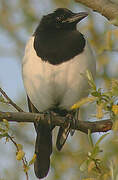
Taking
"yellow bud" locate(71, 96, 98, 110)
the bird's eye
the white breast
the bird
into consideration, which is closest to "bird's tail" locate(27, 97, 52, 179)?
the bird

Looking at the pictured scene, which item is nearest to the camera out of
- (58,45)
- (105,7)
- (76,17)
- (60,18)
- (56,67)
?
(105,7)

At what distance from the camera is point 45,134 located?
199 inches

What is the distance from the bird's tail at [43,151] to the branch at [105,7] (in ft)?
6.45

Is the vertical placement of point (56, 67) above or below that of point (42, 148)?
above

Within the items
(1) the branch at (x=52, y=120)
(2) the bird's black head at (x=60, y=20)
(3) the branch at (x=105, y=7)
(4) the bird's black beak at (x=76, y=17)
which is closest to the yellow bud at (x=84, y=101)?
(1) the branch at (x=52, y=120)

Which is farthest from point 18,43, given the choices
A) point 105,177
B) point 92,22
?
point 105,177

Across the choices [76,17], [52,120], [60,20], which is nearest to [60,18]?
[60,20]

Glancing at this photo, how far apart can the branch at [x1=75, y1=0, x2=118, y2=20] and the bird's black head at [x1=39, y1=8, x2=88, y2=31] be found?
127 cm

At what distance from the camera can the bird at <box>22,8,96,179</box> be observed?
4266 mm

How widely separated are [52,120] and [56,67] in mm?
671

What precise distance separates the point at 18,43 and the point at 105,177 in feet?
12.9

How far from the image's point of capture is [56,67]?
4.22 meters

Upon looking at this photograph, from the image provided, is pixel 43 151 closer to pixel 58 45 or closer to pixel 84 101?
pixel 58 45

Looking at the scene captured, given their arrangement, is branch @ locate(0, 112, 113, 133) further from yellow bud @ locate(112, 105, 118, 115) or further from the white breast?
yellow bud @ locate(112, 105, 118, 115)
